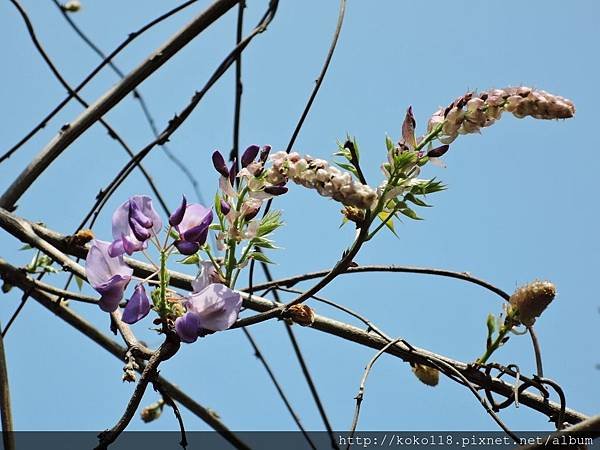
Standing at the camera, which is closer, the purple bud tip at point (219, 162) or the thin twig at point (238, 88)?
the purple bud tip at point (219, 162)

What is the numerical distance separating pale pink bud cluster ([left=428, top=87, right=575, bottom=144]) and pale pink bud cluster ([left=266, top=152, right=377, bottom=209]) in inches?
4.9

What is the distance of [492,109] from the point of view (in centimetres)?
73

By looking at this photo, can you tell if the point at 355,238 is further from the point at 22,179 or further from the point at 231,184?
the point at 22,179

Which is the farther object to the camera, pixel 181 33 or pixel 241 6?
pixel 241 6

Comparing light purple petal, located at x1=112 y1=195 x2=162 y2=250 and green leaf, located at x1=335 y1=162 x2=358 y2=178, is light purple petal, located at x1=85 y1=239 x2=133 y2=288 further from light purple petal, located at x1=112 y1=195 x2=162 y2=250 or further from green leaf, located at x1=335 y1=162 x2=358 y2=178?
green leaf, located at x1=335 y1=162 x2=358 y2=178

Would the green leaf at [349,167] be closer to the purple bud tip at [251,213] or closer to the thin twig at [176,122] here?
the purple bud tip at [251,213]

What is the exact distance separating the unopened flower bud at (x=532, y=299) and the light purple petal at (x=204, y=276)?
0.40 m

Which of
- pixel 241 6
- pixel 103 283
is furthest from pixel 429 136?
pixel 241 6

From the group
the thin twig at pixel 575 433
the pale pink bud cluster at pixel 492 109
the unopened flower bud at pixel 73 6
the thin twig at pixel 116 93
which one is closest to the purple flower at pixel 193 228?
the pale pink bud cluster at pixel 492 109

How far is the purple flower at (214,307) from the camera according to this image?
720mm

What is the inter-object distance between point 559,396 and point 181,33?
34.0 inches

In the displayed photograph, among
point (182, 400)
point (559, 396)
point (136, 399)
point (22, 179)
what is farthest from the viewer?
point (182, 400)

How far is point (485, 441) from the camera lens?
1.02 metres

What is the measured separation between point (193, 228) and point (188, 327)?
96 mm
